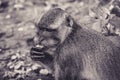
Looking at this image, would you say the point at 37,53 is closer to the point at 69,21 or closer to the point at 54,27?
the point at 54,27

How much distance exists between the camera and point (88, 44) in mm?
4633

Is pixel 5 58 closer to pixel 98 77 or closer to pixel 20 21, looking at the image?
pixel 20 21

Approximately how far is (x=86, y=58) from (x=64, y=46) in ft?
1.19

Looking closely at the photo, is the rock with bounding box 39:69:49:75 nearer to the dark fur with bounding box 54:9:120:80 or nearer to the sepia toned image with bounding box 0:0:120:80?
the sepia toned image with bounding box 0:0:120:80

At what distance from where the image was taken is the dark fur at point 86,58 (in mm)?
4422

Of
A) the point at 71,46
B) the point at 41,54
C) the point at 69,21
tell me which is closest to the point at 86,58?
A: the point at 71,46

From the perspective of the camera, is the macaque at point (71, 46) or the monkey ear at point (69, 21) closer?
the macaque at point (71, 46)

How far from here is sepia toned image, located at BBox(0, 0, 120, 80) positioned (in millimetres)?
→ 4527

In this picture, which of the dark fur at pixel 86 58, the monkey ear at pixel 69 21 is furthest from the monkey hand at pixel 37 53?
the monkey ear at pixel 69 21

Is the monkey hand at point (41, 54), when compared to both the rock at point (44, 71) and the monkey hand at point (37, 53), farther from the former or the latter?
the rock at point (44, 71)

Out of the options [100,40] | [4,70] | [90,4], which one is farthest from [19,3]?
[100,40]

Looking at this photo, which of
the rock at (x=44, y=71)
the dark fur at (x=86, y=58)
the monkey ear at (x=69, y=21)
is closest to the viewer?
Result: the dark fur at (x=86, y=58)

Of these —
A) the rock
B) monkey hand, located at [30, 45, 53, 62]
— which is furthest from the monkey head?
the rock

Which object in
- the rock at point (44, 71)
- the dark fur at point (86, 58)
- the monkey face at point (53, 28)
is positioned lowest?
the rock at point (44, 71)
